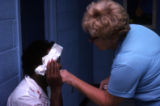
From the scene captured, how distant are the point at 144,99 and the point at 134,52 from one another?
0.88 feet

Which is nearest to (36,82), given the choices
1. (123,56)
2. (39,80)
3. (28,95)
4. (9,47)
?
(39,80)

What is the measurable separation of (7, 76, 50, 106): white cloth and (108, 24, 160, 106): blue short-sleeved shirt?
477 mm

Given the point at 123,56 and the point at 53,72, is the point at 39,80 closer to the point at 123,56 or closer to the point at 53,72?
the point at 53,72

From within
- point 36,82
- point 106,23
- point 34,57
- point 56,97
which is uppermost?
point 106,23

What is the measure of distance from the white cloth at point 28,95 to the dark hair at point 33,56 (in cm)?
6

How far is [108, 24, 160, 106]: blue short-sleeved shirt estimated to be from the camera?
133 centimetres

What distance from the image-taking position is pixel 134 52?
4.40 feet

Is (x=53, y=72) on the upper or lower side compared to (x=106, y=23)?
lower

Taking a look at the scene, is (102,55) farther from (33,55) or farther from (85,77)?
(33,55)

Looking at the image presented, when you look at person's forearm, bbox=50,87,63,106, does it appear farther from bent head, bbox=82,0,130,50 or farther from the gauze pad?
bent head, bbox=82,0,130,50

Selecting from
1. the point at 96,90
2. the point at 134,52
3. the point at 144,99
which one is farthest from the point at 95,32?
the point at 144,99

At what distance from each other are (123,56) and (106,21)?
0.57 feet

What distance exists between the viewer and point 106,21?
1.34 metres

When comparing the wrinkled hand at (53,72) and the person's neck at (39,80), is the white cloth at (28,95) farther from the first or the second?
the wrinkled hand at (53,72)
